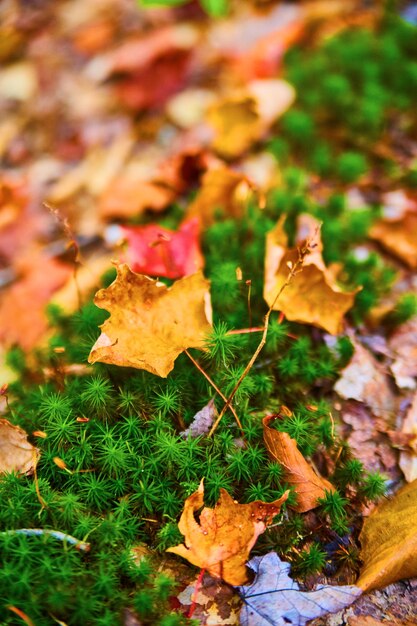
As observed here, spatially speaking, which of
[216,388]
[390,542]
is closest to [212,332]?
[216,388]

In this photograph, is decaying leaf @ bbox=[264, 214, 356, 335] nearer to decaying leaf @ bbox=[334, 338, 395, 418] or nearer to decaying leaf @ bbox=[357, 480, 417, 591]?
decaying leaf @ bbox=[334, 338, 395, 418]

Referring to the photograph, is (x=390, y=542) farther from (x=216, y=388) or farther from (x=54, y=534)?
(x=54, y=534)

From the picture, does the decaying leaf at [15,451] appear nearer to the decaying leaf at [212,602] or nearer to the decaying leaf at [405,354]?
the decaying leaf at [212,602]

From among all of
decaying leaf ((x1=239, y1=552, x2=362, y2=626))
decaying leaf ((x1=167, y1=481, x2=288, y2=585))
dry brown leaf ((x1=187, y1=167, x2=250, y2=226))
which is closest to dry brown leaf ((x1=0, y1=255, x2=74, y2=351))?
dry brown leaf ((x1=187, y1=167, x2=250, y2=226))

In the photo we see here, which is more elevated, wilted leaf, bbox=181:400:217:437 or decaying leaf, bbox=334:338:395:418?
wilted leaf, bbox=181:400:217:437

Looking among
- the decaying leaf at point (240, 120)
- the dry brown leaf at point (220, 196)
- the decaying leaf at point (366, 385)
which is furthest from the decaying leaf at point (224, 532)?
the decaying leaf at point (240, 120)

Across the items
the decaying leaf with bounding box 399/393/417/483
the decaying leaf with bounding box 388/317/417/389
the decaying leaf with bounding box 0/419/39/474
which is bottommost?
the decaying leaf with bounding box 399/393/417/483
